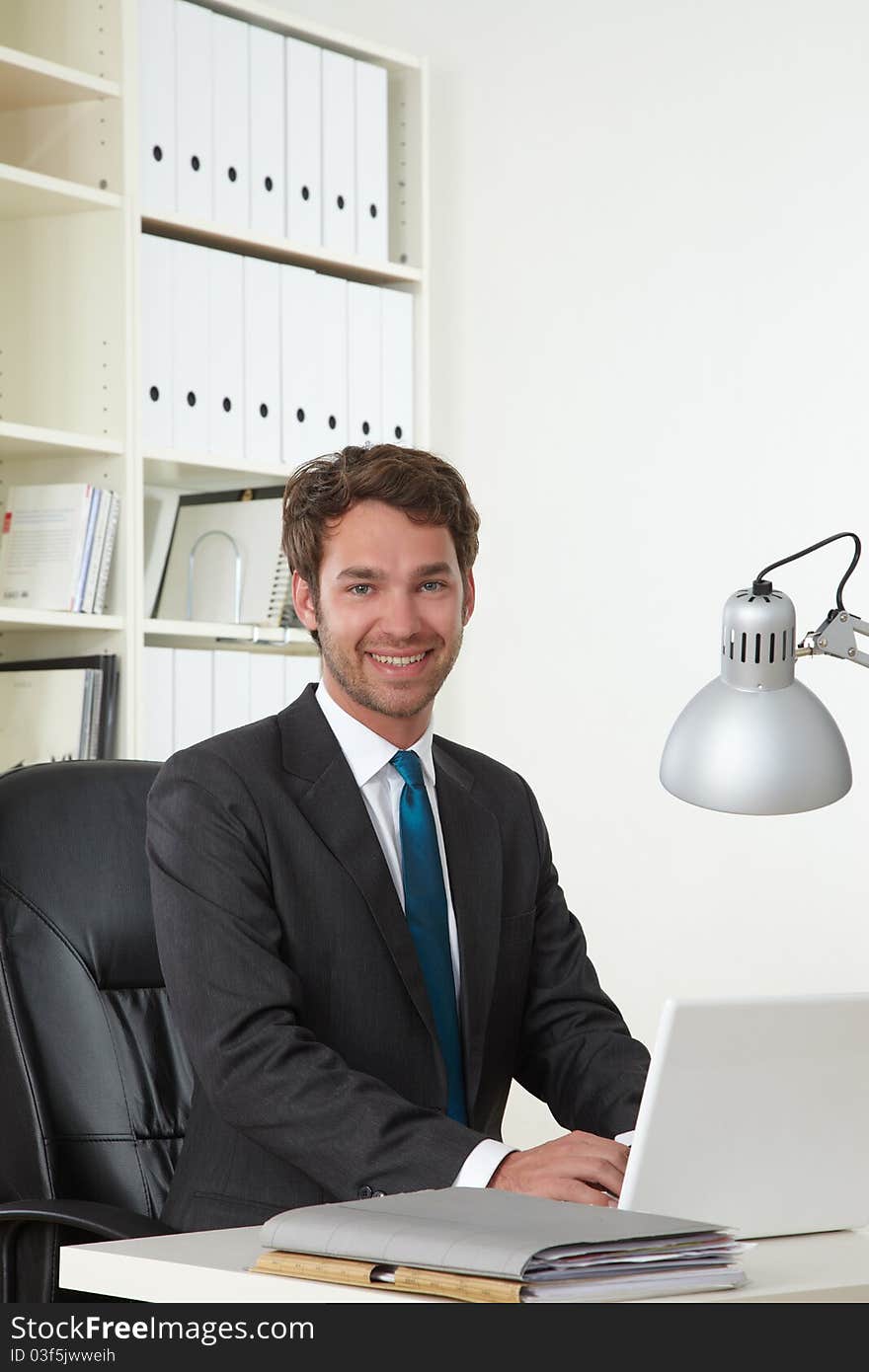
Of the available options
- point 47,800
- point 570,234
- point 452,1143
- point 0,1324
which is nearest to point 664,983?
point 570,234

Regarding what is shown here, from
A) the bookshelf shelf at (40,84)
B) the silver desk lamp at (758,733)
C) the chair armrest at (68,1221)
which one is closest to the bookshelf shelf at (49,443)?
the bookshelf shelf at (40,84)

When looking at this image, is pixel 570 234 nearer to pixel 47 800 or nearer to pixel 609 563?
pixel 609 563

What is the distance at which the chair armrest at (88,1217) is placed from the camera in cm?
172

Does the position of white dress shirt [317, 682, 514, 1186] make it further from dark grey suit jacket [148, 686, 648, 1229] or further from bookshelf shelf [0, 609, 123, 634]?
bookshelf shelf [0, 609, 123, 634]

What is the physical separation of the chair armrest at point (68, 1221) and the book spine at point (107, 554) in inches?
61.3

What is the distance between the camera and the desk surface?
118cm

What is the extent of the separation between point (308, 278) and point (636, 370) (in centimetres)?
68

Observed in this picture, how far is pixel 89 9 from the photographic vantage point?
128 inches

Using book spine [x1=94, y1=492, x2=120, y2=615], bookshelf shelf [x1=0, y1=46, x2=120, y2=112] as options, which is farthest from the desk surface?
bookshelf shelf [x1=0, y1=46, x2=120, y2=112]

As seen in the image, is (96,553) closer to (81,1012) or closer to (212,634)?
(212,634)

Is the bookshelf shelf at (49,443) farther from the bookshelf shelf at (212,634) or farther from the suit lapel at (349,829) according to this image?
the suit lapel at (349,829)

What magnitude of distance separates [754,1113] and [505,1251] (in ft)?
0.92

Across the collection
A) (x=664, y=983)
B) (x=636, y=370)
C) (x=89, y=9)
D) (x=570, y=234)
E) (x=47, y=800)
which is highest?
(x=89, y=9)

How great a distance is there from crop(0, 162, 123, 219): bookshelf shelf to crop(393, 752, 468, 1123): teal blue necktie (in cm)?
162
